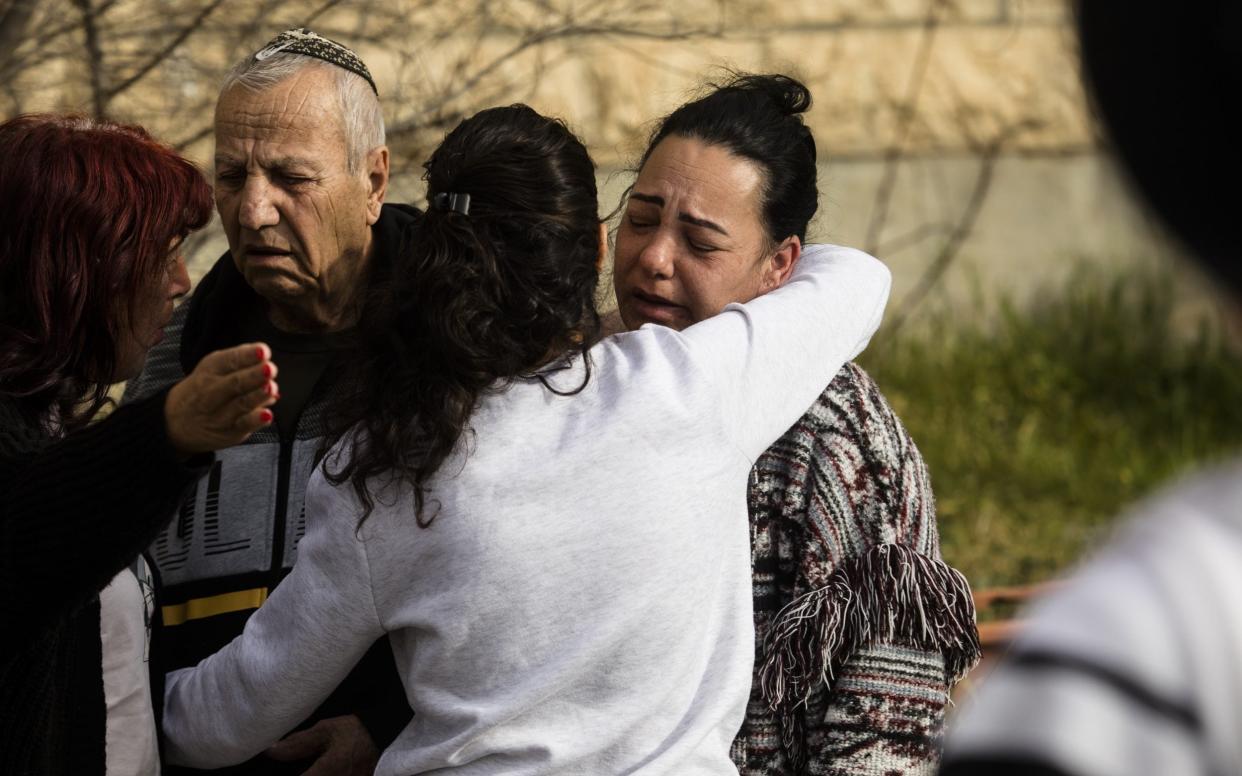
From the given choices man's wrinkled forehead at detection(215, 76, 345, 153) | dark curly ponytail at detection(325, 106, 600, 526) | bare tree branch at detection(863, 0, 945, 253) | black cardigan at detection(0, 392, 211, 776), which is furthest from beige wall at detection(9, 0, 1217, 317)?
black cardigan at detection(0, 392, 211, 776)

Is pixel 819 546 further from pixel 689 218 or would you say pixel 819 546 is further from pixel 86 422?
pixel 86 422

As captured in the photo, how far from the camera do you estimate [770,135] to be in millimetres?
2383

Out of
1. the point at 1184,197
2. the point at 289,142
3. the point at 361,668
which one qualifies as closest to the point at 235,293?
the point at 289,142

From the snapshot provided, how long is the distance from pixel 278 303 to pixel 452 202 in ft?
2.61

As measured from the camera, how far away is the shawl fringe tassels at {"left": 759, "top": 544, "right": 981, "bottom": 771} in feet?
6.75

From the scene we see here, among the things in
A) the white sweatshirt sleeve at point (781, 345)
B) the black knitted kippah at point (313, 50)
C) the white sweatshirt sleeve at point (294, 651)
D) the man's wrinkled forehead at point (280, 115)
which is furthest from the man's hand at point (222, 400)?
the black knitted kippah at point (313, 50)

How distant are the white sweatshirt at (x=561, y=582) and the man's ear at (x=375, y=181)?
2.80 feet

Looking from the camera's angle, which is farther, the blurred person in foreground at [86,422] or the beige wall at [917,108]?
the beige wall at [917,108]

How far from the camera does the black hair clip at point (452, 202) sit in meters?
1.83

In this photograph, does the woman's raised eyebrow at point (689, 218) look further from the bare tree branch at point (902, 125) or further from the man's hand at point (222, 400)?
the bare tree branch at point (902, 125)

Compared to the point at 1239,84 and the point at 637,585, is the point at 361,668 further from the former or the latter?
the point at 1239,84

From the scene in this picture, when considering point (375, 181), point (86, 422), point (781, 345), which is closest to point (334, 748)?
point (86, 422)

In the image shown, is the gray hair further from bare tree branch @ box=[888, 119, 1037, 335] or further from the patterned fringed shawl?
bare tree branch @ box=[888, 119, 1037, 335]

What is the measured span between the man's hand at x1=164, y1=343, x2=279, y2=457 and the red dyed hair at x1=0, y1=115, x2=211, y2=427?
393 mm
